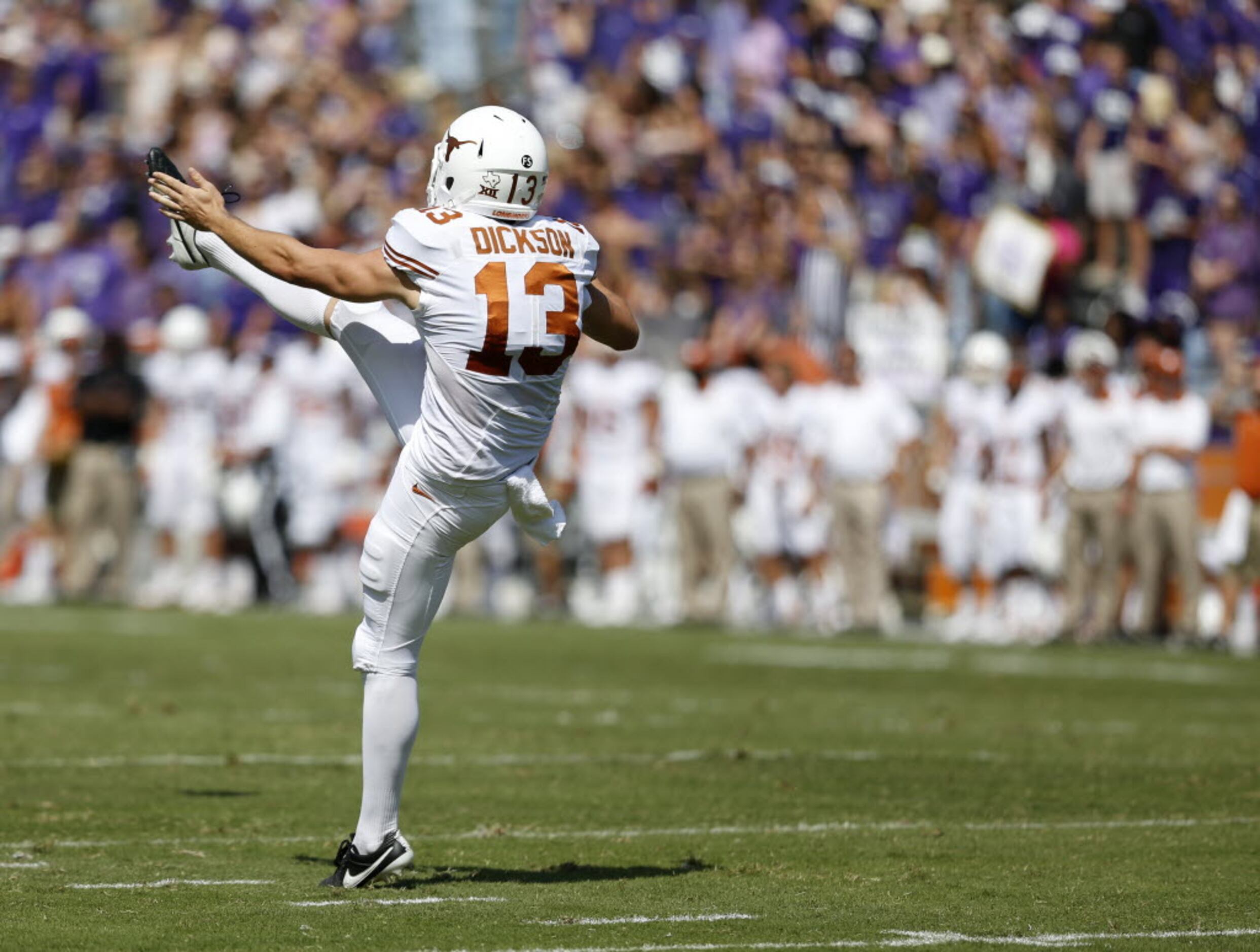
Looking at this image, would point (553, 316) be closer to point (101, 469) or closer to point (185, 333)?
point (101, 469)

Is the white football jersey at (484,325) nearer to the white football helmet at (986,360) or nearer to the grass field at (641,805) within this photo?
the grass field at (641,805)

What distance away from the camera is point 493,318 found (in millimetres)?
6883

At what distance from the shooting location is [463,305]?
687cm

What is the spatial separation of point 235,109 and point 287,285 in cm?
1953

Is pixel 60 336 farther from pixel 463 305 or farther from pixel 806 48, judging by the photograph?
pixel 463 305

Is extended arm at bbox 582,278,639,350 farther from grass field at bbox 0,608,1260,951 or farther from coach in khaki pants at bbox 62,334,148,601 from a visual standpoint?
coach in khaki pants at bbox 62,334,148,601

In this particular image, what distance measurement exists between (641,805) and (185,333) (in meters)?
14.2

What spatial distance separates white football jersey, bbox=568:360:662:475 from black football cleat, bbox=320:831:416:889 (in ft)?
46.2

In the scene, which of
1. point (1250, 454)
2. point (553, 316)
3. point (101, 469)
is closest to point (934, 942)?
point (553, 316)

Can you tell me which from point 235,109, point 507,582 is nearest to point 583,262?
point 507,582

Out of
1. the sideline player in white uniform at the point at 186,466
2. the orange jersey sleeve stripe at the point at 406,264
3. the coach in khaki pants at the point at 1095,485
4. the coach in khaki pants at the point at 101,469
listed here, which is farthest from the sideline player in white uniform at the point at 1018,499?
the orange jersey sleeve stripe at the point at 406,264

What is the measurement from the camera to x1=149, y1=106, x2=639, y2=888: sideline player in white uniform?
22.5 ft

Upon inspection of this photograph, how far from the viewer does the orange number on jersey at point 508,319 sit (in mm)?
6887

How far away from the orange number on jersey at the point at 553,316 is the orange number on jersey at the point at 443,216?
27 cm
